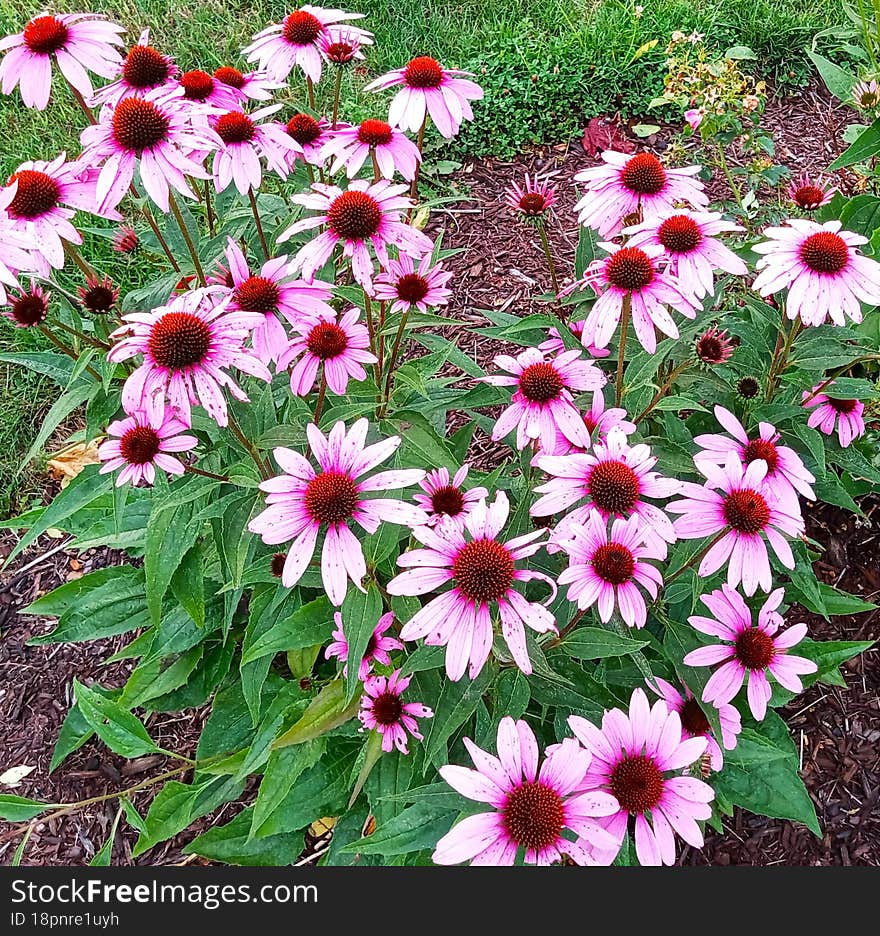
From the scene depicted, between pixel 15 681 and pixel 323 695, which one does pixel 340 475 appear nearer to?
pixel 323 695

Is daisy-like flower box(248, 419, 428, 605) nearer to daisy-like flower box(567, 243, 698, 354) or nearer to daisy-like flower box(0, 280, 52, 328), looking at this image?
daisy-like flower box(567, 243, 698, 354)

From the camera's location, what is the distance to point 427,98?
1.92 m

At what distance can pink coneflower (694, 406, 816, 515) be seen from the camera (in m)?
1.53

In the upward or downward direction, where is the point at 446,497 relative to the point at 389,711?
upward

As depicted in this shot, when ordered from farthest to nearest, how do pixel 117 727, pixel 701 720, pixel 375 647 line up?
pixel 117 727 < pixel 375 647 < pixel 701 720

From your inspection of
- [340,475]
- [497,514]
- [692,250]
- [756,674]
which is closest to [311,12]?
[692,250]

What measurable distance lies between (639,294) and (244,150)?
87 cm

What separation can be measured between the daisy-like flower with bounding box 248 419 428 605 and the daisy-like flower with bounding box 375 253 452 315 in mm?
471

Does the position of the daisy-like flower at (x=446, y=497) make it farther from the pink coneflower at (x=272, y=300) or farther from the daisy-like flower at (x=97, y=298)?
the daisy-like flower at (x=97, y=298)

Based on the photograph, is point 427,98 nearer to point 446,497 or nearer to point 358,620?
point 446,497

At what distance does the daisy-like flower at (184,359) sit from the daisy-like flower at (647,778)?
78 cm

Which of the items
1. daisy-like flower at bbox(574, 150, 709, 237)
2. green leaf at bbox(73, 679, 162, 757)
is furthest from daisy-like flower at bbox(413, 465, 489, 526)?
green leaf at bbox(73, 679, 162, 757)

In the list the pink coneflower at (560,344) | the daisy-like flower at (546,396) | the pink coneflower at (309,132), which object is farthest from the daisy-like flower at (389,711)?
the pink coneflower at (309,132)

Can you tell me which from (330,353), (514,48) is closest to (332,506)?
(330,353)
